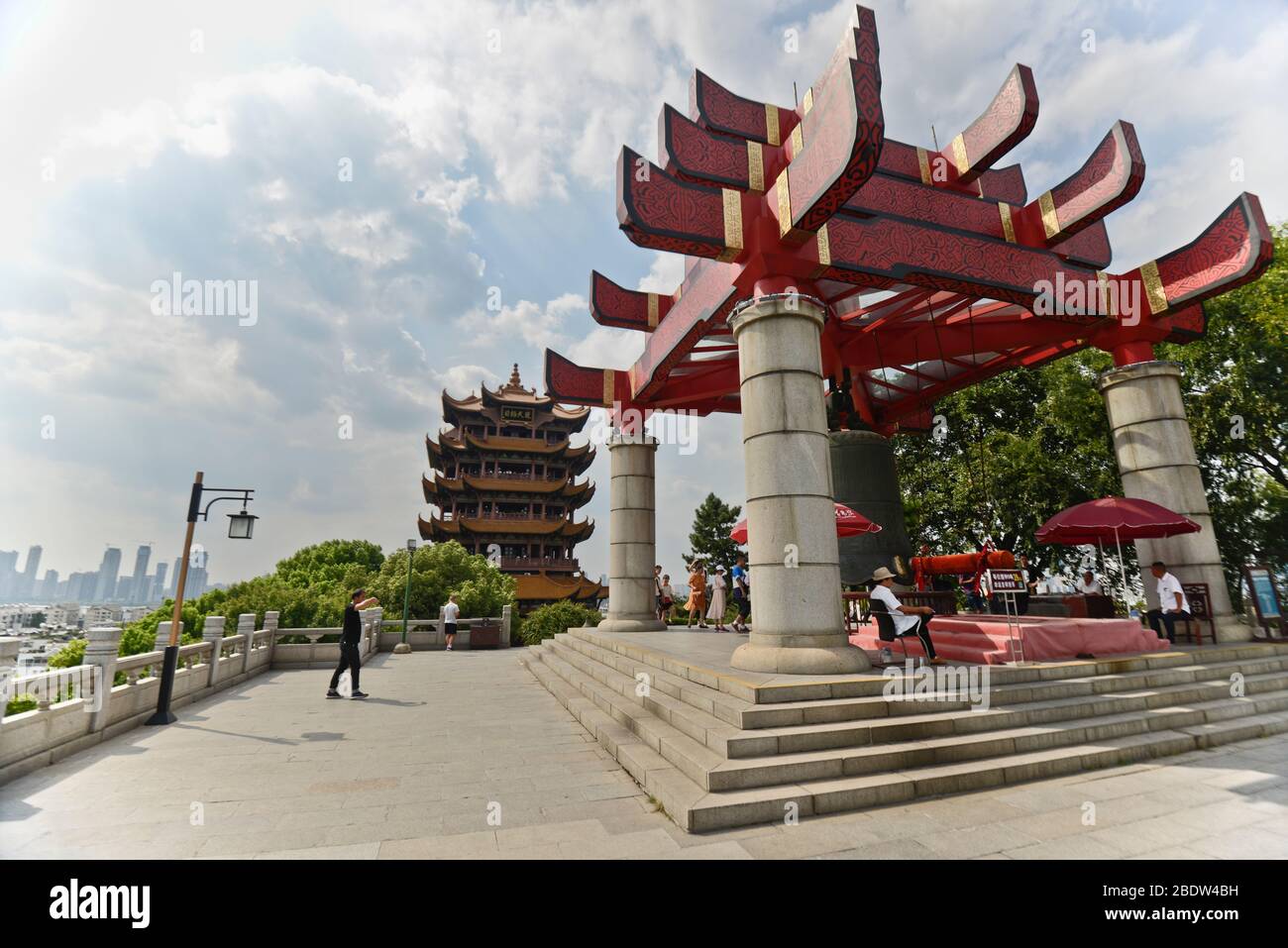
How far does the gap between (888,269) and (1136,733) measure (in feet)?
19.6

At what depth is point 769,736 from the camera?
4.83 m

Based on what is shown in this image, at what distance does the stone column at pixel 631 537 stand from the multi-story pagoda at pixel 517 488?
93.8 ft

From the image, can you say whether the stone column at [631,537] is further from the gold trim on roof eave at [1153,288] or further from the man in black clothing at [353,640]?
the gold trim on roof eave at [1153,288]

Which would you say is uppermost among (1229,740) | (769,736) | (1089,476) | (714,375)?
(714,375)

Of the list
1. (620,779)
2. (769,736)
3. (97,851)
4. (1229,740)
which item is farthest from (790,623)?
(97,851)

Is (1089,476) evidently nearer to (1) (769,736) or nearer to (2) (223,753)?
(1) (769,736)

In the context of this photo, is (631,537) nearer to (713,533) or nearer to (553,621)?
(553,621)

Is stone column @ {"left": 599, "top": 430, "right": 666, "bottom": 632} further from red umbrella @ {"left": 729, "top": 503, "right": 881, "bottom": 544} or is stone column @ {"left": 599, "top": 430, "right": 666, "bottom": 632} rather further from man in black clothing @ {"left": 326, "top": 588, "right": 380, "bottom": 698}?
man in black clothing @ {"left": 326, "top": 588, "right": 380, "bottom": 698}

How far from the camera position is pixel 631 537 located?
493 inches

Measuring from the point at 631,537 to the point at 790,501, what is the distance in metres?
6.34

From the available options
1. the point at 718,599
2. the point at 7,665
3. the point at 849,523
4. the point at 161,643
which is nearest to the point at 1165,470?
the point at 849,523

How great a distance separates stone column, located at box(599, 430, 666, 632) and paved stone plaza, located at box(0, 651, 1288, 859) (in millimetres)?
5644
